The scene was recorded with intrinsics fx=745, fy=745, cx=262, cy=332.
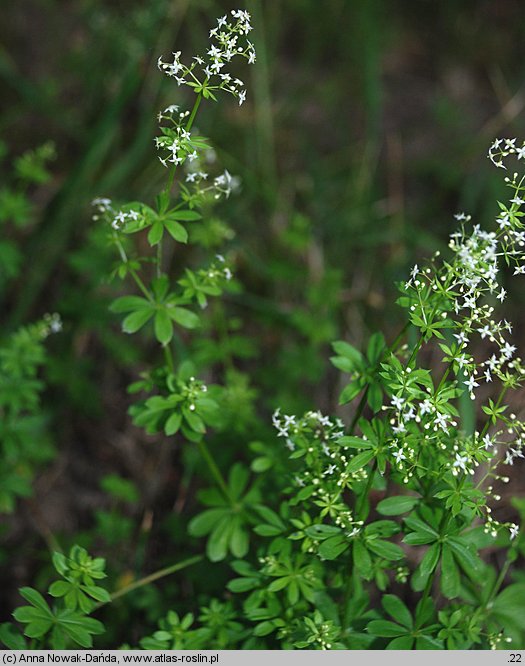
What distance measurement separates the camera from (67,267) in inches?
182

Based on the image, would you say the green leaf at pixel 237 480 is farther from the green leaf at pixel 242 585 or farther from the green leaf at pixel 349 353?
the green leaf at pixel 349 353

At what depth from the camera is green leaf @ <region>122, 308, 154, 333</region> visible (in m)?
2.69

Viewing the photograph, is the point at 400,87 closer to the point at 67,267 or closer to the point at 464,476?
the point at 67,267

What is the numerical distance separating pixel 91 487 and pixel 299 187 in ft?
8.26

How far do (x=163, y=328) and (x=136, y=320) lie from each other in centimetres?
12

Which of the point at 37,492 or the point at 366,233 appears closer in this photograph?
the point at 37,492

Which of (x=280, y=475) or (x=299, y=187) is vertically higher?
(x=299, y=187)

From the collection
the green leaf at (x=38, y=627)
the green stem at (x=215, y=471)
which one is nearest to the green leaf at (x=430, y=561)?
the green stem at (x=215, y=471)

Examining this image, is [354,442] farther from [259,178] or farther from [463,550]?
[259,178]

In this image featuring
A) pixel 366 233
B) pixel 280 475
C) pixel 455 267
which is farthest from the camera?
pixel 366 233

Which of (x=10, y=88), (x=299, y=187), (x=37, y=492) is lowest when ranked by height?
(x=37, y=492)

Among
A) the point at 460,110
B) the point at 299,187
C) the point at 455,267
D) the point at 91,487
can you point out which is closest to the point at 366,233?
the point at 299,187

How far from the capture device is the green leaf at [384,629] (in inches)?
99.0

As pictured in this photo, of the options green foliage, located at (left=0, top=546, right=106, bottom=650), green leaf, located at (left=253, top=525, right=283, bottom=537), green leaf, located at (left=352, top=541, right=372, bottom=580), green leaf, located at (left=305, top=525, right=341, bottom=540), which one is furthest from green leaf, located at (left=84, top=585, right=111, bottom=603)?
green leaf, located at (left=352, top=541, right=372, bottom=580)
